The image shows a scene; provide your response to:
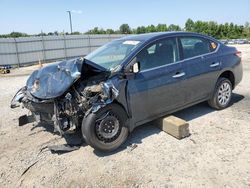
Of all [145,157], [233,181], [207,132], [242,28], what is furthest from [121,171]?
[242,28]

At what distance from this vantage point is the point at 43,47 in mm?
23172

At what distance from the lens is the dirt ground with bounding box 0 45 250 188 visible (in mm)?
3438

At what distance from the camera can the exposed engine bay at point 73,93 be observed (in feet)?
13.0

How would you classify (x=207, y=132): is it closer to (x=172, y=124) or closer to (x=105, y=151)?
(x=172, y=124)

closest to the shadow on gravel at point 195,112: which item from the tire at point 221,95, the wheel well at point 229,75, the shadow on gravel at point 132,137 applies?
the shadow on gravel at point 132,137

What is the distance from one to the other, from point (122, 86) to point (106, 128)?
0.72m

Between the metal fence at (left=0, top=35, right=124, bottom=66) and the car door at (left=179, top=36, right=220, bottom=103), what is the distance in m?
19.2

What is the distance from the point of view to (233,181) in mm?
3271

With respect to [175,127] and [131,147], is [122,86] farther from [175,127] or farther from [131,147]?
[175,127]

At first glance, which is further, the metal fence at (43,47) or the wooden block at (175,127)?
the metal fence at (43,47)

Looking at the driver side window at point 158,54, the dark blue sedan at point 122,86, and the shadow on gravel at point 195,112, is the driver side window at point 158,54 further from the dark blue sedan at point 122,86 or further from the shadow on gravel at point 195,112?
the shadow on gravel at point 195,112

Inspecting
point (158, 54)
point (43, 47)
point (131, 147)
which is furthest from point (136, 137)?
point (43, 47)

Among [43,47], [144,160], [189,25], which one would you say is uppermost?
[189,25]

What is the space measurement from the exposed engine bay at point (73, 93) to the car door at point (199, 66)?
1733mm
